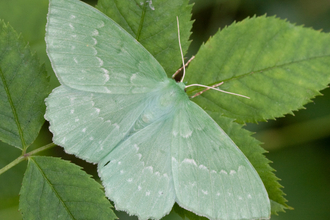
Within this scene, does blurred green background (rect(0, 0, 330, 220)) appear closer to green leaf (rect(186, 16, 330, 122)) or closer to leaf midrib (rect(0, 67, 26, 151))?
green leaf (rect(186, 16, 330, 122))

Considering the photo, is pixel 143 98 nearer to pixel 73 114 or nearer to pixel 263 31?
pixel 73 114

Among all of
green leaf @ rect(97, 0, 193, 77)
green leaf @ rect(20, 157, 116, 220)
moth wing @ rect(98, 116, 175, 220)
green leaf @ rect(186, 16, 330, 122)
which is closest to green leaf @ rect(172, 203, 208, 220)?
moth wing @ rect(98, 116, 175, 220)

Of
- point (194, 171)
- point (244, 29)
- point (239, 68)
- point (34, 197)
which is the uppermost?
point (244, 29)

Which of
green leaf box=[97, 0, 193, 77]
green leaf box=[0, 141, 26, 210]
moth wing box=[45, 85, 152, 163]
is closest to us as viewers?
moth wing box=[45, 85, 152, 163]

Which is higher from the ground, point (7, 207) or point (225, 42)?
point (225, 42)

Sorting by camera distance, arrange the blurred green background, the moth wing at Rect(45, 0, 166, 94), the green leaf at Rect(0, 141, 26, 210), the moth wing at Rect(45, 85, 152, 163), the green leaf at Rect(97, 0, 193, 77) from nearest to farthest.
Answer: the moth wing at Rect(45, 0, 166, 94)
the moth wing at Rect(45, 85, 152, 163)
the green leaf at Rect(97, 0, 193, 77)
the green leaf at Rect(0, 141, 26, 210)
the blurred green background

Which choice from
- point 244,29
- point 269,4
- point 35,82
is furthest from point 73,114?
point 269,4

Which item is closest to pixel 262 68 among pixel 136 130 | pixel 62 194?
pixel 136 130
